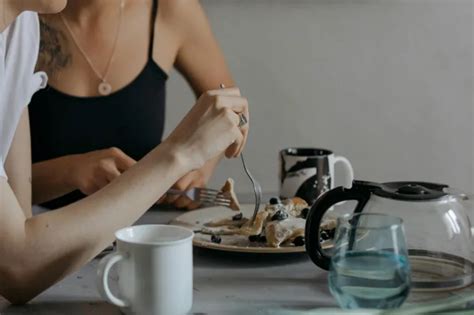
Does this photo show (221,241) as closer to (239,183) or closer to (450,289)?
(450,289)

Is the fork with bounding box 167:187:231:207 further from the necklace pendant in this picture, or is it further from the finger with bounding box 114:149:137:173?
the necklace pendant

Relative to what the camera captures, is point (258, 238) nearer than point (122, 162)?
Yes

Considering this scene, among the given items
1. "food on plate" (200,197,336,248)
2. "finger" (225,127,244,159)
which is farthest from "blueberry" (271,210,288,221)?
"finger" (225,127,244,159)

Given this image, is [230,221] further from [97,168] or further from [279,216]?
[97,168]

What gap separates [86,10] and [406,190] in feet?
3.40

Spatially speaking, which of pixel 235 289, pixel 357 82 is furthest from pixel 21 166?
pixel 357 82

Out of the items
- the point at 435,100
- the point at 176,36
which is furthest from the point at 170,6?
the point at 435,100

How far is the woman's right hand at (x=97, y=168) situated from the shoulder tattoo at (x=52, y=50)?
15.0 inches

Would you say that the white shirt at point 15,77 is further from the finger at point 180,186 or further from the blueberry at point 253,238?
the blueberry at point 253,238

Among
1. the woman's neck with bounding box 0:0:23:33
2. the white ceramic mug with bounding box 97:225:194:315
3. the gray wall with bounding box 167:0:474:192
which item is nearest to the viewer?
the white ceramic mug with bounding box 97:225:194:315

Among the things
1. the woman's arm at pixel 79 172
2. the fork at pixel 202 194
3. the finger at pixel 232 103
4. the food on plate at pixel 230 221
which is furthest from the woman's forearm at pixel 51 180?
the finger at pixel 232 103

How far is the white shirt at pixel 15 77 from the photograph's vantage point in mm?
1126

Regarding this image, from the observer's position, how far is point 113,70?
1.66 metres

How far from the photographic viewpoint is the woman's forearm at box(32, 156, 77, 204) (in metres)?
1.35
